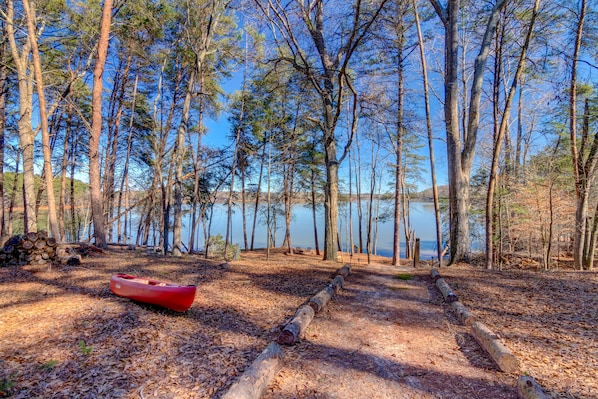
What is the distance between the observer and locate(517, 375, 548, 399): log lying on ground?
2104mm

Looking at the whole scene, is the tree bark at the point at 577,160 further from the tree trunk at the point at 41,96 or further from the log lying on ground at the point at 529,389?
the tree trunk at the point at 41,96

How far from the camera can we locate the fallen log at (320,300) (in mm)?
4168

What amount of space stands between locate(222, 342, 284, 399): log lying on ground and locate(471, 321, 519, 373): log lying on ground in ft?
6.77

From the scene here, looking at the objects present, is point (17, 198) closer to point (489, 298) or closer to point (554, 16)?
point (489, 298)

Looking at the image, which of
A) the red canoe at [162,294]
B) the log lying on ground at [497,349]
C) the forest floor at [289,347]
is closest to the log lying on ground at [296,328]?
the forest floor at [289,347]

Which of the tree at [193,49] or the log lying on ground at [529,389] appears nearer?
the log lying on ground at [529,389]

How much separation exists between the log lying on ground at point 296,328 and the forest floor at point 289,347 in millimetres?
83

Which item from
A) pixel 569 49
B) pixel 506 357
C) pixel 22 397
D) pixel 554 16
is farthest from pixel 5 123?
pixel 569 49

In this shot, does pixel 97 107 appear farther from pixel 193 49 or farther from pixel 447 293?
pixel 447 293

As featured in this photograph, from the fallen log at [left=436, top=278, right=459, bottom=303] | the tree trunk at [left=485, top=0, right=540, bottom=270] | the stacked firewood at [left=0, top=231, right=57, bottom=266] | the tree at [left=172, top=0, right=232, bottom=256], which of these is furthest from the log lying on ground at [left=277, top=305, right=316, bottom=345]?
the tree at [left=172, top=0, right=232, bottom=256]

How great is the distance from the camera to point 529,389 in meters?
2.17

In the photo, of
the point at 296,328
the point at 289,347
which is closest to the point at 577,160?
the point at 296,328

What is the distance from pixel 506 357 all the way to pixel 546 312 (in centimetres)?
220

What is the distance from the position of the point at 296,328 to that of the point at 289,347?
222mm
